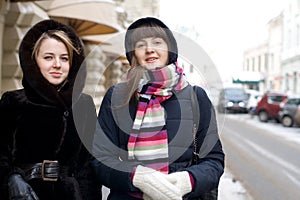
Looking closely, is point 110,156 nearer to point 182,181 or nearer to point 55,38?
point 182,181

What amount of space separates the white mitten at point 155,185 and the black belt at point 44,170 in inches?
22.7

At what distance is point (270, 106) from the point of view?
22.7m

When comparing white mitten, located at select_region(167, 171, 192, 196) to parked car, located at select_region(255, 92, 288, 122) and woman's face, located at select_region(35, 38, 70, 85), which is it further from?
parked car, located at select_region(255, 92, 288, 122)

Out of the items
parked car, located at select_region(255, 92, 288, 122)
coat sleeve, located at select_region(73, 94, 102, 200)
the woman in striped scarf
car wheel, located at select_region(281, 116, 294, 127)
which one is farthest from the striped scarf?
parked car, located at select_region(255, 92, 288, 122)

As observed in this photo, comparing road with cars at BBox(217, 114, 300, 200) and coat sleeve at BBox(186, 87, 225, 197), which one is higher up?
coat sleeve at BBox(186, 87, 225, 197)

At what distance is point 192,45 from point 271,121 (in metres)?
22.7

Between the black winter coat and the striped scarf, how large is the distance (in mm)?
36

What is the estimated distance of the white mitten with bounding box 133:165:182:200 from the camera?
1.87 metres

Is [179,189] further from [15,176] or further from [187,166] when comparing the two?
[15,176]

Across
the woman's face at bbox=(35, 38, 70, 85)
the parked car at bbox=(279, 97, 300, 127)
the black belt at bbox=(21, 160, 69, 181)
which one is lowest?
the parked car at bbox=(279, 97, 300, 127)

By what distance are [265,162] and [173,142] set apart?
28.0ft

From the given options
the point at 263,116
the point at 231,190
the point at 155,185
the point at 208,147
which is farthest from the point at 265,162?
the point at 263,116

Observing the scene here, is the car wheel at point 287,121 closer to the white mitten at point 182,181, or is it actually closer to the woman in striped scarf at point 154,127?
the woman in striped scarf at point 154,127

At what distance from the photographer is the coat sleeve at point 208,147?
2029 millimetres
